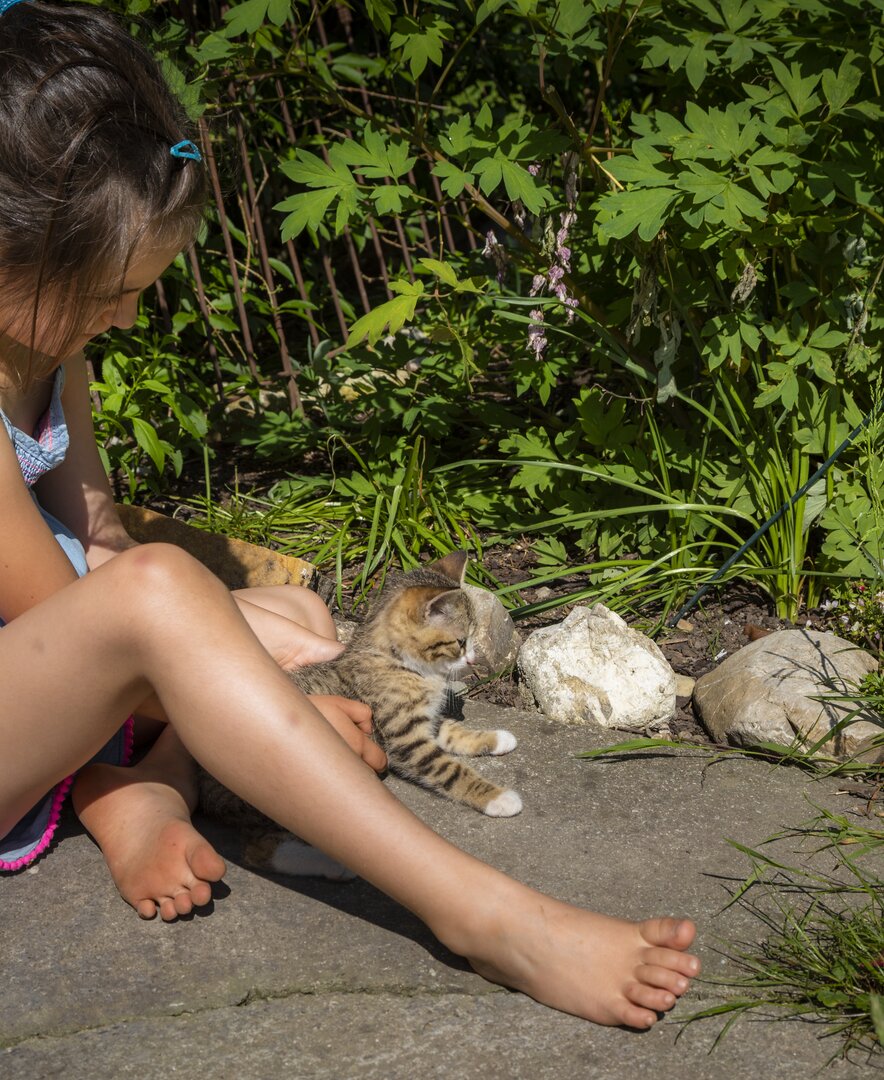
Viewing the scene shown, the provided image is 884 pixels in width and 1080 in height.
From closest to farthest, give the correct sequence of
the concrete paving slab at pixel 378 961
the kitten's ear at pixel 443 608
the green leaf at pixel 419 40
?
1. the concrete paving slab at pixel 378 961
2. the kitten's ear at pixel 443 608
3. the green leaf at pixel 419 40

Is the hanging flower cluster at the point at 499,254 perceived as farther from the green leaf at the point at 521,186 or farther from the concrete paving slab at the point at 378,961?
the concrete paving slab at the point at 378,961

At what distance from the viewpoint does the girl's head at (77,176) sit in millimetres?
2256

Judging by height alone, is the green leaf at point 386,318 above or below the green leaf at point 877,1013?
above

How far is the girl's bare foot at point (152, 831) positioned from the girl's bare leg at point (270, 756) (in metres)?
0.04

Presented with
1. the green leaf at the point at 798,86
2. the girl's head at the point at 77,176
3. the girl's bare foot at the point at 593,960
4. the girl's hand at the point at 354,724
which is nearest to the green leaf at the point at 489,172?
the green leaf at the point at 798,86

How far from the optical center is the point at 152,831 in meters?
2.42

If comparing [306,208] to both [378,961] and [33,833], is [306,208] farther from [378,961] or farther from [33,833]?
[378,961]

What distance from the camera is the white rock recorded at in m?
3.24

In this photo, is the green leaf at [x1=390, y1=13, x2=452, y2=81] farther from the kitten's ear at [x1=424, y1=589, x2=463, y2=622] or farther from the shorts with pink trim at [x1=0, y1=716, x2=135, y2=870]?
the shorts with pink trim at [x1=0, y1=716, x2=135, y2=870]

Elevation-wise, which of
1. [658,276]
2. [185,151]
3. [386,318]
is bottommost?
[658,276]

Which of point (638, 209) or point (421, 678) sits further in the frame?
point (421, 678)

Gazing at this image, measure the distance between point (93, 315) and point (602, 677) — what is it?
1720 millimetres

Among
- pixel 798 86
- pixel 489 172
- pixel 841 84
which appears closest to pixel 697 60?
pixel 798 86

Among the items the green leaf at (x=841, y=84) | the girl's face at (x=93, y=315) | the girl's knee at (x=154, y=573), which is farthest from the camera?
the green leaf at (x=841, y=84)
